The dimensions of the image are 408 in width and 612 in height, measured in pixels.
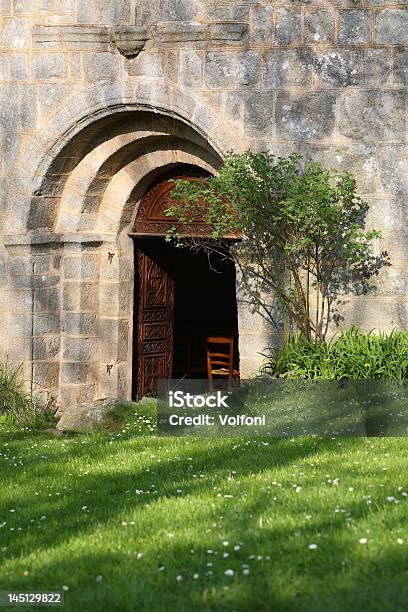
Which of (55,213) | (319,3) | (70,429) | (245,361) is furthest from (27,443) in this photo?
(319,3)

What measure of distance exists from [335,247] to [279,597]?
17.5ft

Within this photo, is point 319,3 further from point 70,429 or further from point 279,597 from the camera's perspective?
point 279,597

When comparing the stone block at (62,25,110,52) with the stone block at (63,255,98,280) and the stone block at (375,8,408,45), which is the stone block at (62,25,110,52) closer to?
the stone block at (63,255,98,280)

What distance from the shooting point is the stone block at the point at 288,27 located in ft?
31.8

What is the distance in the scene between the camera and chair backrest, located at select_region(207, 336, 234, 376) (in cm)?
1117

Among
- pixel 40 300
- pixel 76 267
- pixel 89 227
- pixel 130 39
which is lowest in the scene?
pixel 40 300

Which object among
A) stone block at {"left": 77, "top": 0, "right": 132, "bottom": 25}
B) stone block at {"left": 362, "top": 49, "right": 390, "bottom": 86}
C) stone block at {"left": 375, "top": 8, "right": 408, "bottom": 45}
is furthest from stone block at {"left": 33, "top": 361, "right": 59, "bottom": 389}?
stone block at {"left": 375, "top": 8, "right": 408, "bottom": 45}

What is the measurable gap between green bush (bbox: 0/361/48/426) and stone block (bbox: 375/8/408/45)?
4574 mm

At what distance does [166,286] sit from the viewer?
11.8m

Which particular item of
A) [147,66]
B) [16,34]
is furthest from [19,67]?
[147,66]

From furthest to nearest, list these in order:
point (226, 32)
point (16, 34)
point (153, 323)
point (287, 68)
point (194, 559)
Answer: point (153, 323) < point (16, 34) < point (226, 32) < point (287, 68) < point (194, 559)

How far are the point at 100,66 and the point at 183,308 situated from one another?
181 inches

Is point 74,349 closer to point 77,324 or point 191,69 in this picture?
point 77,324

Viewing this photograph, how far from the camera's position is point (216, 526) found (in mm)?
5641
